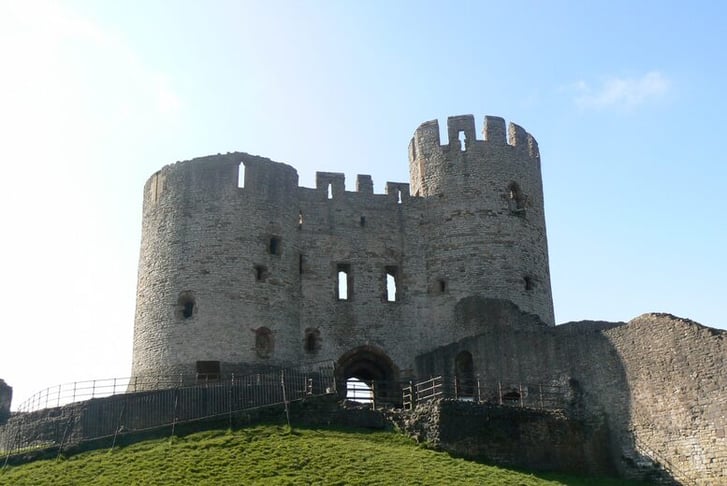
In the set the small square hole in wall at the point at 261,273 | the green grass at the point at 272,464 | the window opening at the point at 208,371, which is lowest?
the green grass at the point at 272,464

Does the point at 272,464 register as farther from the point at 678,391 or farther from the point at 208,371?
the point at 678,391

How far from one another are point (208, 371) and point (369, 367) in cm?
637

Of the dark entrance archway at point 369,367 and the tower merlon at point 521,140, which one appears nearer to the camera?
the dark entrance archway at point 369,367

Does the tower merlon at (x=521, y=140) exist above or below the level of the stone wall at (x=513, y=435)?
above

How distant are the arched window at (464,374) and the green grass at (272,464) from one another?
6.26 meters

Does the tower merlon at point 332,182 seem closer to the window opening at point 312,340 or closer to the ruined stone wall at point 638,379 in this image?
the window opening at point 312,340

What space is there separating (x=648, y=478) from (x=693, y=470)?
144cm

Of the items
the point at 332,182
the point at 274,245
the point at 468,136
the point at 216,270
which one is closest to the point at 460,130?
the point at 468,136

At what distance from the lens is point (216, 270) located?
28.9 m

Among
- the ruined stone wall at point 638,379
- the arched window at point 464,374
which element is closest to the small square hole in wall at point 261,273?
the arched window at point 464,374

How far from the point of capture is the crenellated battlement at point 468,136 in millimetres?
33344

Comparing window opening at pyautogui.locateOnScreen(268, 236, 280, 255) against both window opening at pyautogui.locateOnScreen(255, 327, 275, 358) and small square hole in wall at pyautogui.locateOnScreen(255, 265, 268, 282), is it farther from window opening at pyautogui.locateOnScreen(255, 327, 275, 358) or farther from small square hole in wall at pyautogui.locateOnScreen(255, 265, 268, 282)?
window opening at pyautogui.locateOnScreen(255, 327, 275, 358)

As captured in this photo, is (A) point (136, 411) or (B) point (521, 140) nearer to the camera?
(A) point (136, 411)

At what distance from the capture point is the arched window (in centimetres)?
2830
